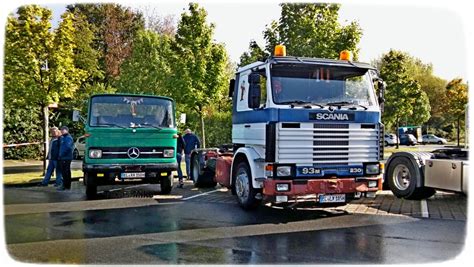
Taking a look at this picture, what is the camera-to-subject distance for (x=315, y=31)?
57.5 feet

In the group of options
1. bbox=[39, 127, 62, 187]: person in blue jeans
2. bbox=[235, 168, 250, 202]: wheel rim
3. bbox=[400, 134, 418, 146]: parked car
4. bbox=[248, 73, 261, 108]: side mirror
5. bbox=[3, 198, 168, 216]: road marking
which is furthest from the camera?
bbox=[400, 134, 418, 146]: parked car

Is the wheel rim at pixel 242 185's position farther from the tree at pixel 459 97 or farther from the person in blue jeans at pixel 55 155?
the person in blue jeans at pixel 55 155

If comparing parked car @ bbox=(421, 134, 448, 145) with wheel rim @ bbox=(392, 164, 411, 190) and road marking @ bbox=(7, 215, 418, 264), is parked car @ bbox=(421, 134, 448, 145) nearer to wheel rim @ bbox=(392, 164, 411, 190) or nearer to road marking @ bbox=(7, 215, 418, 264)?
wheel rim @ bbox=(392, 164, 411, 190)

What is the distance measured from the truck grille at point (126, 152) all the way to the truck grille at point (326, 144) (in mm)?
4114

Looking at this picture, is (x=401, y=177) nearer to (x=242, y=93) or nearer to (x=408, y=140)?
(x=242, y=93)

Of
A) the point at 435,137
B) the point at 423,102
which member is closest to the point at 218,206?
the point at 423,102

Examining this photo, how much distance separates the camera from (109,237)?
7121mm

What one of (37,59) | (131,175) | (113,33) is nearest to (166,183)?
(131,175)

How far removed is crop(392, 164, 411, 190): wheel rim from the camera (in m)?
10.8

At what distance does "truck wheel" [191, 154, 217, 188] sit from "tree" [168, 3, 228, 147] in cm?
508

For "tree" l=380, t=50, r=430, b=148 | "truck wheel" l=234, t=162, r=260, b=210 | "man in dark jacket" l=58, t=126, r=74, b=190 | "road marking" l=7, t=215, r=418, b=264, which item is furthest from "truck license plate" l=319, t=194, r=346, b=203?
"tree" l=380, t=50, r=430, b=148

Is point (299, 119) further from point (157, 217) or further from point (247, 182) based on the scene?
point (157, 217)

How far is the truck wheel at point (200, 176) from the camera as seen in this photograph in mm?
13219

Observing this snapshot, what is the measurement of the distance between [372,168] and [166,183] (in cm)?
539
